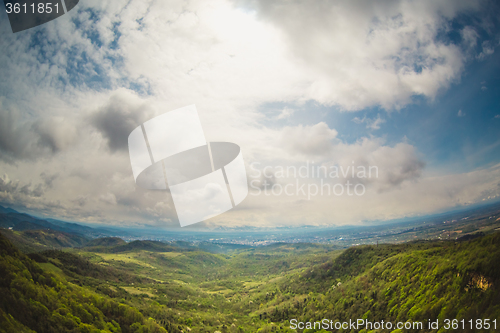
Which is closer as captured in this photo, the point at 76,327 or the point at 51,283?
the point at 76,327

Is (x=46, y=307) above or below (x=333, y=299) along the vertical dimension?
above

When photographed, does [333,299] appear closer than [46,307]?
No

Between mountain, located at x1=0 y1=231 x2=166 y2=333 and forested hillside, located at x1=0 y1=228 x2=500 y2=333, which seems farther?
forested hillside, located at x1=0 y1=228 x2=500 y2=333

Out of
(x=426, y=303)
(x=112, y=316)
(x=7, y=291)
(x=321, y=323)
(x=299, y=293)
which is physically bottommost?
(x=299, y=293)

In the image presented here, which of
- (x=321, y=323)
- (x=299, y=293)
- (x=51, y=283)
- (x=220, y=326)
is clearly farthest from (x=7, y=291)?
(x=299, y=293)

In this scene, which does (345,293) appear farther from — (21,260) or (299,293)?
(21,260)

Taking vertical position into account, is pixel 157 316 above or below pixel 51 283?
below

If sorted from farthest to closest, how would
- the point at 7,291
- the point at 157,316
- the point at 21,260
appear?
the point at 157,316 < the point at 21,260 < the point at 7,291

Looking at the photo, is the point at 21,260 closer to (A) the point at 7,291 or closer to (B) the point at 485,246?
(A) the point at 7,291

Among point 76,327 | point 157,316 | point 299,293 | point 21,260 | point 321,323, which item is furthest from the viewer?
point 299,293

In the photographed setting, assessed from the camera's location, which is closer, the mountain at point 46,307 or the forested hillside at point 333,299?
the mountain at point 46,307
